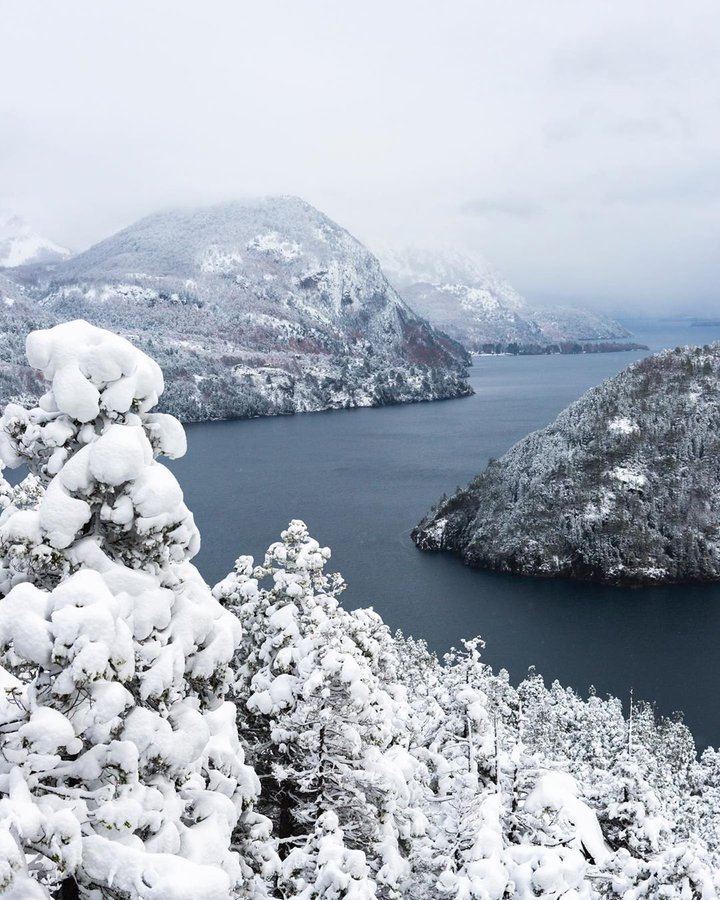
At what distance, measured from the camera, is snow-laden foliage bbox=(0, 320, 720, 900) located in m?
9.93

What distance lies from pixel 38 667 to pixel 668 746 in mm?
69028

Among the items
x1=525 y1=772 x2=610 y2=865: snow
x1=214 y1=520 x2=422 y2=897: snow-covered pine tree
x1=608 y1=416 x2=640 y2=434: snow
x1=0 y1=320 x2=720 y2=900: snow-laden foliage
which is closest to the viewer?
x1=0 y1=320 x2=720 y2=900: snow-laden foliage

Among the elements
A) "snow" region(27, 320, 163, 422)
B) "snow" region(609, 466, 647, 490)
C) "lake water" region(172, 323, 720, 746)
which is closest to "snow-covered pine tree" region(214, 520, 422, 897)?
"snow" region(27, 320, 163, 422)

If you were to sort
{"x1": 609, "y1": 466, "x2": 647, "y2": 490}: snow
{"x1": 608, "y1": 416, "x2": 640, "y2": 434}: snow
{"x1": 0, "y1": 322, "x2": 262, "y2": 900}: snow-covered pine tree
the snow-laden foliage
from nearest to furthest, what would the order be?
{"x1": 0, "y1": 322, "x2": 262, "y2": 900}: snow-covered pine tree → the snow-laden foliage → {"x1": 609, "y1": 466, "x2": 647, "y2": 490}: snow → {"x1": 608, "y1": 416, "x2": 640, "y2": 434}: snow

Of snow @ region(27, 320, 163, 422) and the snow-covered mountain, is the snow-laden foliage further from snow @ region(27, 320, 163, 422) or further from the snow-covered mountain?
the snow-covered mountain

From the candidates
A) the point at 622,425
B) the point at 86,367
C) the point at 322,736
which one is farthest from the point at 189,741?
the point at 622,425

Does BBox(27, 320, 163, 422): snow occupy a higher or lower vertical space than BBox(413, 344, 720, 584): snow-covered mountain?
higher

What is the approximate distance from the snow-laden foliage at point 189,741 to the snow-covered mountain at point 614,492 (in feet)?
393

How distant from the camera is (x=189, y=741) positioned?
11492 mm

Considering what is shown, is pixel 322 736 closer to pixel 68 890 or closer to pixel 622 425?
pixel 68 890

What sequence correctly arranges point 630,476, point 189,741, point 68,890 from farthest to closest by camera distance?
point 630,476, point 189,741, point 68,890

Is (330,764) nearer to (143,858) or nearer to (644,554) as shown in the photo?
(143,858)

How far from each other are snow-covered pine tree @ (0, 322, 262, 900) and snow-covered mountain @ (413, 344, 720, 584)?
128064 mm

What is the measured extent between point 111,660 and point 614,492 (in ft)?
528
